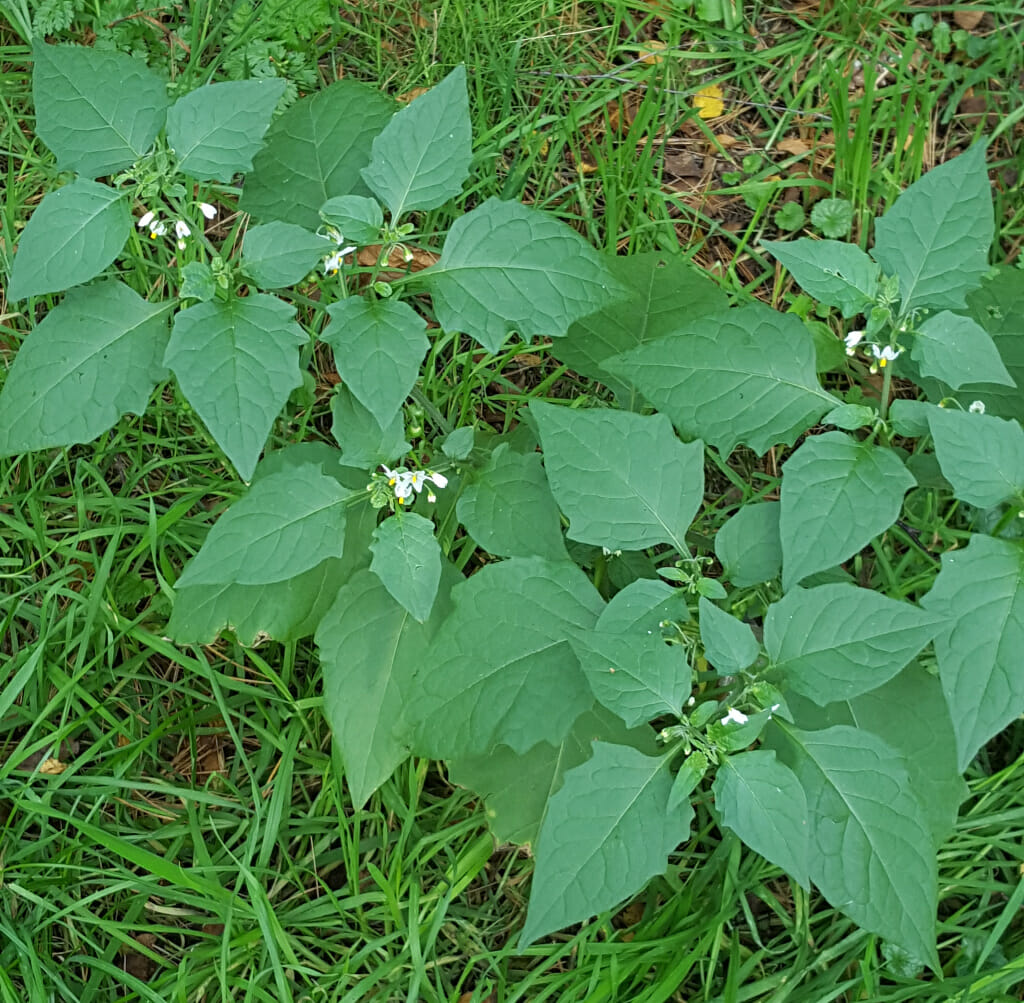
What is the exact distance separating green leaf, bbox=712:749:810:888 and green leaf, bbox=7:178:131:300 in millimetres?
1912

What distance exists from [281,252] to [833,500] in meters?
1.45

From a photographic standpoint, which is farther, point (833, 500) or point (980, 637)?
point (833, 500)

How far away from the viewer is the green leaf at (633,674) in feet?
7.18

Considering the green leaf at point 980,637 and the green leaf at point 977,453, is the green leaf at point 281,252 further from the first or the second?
the green leaf at point 980,637

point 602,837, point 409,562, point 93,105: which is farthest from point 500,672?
point 93,105

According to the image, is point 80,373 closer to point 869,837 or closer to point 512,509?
point 512,509

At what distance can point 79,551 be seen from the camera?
3367mm

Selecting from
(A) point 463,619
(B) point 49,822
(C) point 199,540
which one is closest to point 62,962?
(B) point 49,822

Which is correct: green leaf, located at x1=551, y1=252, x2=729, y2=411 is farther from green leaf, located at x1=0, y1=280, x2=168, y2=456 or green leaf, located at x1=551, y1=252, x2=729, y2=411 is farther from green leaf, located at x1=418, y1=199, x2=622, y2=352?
green leaf, located at x1=0, y1=280, x2=168, y2=456

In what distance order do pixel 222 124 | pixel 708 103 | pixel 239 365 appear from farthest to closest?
pixel 708 103 → pixel 222 124 → pixel 239 365

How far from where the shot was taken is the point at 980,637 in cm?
206

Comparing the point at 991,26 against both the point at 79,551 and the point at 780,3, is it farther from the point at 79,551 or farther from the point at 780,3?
the point at 79,551

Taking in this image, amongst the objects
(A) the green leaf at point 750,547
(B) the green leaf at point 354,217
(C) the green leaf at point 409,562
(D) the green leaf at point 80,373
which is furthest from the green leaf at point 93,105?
(A) the green leaf at point 750,547

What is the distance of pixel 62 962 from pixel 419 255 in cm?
283
